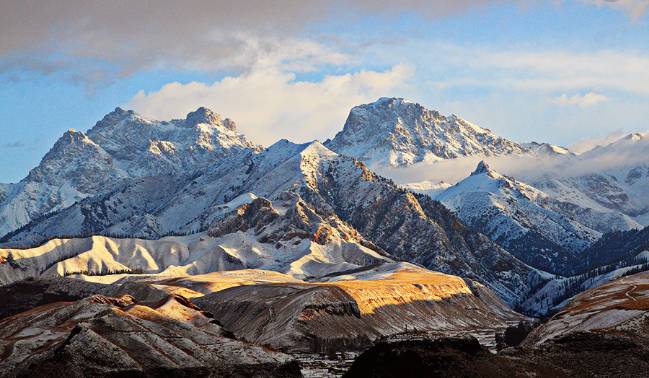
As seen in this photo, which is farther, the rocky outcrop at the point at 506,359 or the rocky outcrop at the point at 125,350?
the rocky outcrop at the point at 125,350

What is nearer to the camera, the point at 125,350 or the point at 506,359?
the point at 506,359

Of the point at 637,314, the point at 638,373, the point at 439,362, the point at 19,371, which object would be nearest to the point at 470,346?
the point at 439,362

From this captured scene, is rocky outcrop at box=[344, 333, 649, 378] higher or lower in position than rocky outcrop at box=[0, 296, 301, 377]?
lower

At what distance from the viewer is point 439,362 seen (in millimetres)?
113688

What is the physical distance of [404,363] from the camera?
113 m

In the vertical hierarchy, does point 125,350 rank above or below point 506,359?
above

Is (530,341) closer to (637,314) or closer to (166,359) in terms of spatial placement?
(637,314)

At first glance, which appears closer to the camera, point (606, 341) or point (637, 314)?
point (606, 341)

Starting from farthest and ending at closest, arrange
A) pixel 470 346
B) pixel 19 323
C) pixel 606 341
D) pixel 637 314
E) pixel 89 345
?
pixel 19 323 → pixel 637 314 → pixel 89 345 → pixel 606 341 → pixel 470 346

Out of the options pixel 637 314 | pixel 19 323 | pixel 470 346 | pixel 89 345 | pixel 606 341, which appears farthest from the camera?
pixel 19 323

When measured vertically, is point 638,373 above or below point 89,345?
below

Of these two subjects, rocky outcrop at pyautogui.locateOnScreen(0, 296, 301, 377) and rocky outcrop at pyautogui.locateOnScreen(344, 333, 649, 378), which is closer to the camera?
rocky outcrop at pyautogui.locateOnScreen(344, 333, 649, 378)

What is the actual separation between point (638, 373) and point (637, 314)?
1576 inches

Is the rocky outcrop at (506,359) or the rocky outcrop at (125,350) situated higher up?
the rocky outcrop at (125,350)
